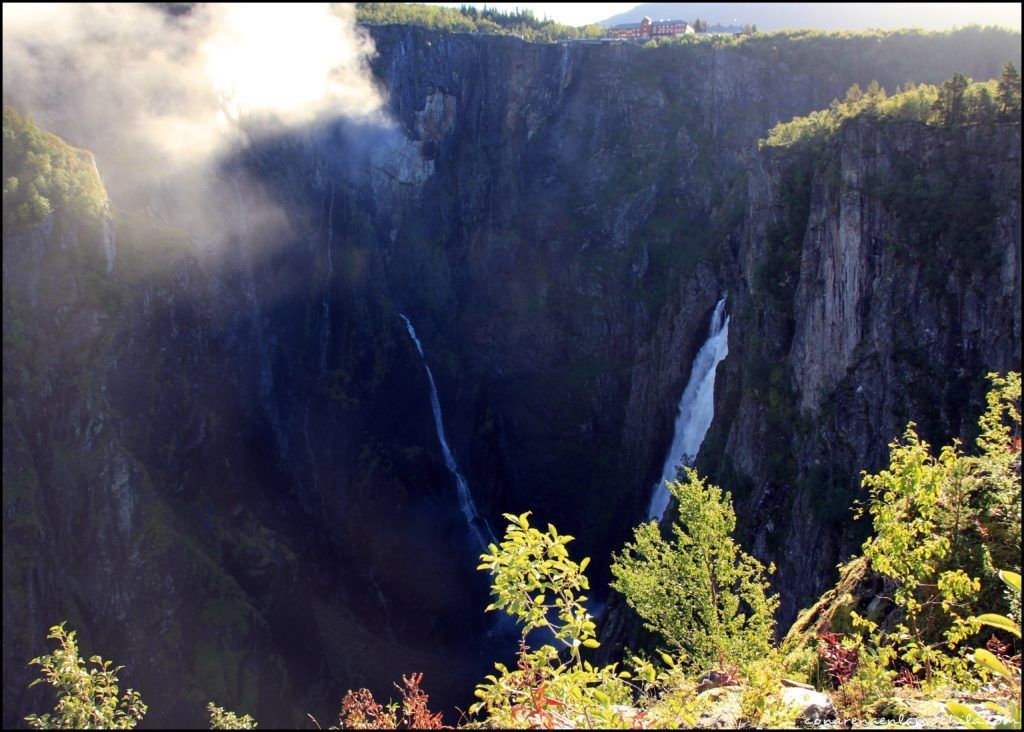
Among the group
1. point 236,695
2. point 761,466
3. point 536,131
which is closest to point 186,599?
point 236,695

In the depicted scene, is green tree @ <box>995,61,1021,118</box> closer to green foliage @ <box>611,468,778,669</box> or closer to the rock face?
the rock face

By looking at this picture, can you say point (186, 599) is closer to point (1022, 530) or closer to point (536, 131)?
point (1022, 530)

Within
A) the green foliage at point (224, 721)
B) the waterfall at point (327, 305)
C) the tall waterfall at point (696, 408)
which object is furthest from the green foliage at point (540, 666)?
the waterfall at point (327, 305)

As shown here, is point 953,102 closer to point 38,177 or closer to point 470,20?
point 38,177

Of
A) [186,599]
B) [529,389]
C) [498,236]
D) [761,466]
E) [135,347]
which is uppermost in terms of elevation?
[498,236]

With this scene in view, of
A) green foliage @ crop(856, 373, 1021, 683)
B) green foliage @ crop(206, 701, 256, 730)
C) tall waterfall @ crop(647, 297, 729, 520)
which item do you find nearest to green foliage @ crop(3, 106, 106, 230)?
green foliage @ crop(206, 701, 256, 730)

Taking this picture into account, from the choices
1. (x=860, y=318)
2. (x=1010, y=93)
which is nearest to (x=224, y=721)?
(x=860, y=318)

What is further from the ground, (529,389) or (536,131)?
(536,131)
